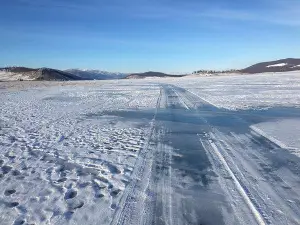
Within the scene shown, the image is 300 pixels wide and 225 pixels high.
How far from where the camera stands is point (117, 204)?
19.2ft

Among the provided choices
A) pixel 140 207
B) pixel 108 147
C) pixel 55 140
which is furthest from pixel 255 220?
pixel 55 140

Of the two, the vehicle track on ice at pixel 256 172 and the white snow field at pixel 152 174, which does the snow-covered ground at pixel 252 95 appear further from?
the vehicle track on ice at pixel 256 172

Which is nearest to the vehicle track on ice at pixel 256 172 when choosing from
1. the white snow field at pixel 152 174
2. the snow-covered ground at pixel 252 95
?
the white snow field at pixel 152 174

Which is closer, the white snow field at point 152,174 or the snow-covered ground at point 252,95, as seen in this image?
the white snow field at point 152,174

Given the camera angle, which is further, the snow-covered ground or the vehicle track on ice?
the snow-covered ground

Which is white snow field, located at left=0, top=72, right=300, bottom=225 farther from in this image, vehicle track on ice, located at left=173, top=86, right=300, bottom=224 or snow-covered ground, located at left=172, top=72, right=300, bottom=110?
snow-covered ground, located at left=172, top=72, right=300, bottom=110

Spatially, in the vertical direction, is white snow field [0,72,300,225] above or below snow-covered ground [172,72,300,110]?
A: above

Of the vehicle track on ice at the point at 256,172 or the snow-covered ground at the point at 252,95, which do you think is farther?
the snow-covered ground at the point at 252,95

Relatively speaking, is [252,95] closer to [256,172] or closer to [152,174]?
[256,172]

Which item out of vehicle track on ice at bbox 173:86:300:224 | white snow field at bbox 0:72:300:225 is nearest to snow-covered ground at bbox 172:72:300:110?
white snow field at bbox 0:72:300:225

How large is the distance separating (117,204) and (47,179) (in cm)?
232

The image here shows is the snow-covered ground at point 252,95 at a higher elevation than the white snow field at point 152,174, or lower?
lower

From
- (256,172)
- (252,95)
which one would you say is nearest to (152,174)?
(256,172)

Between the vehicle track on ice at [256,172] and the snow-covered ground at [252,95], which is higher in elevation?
the vehicle track on ice at [256,172]
